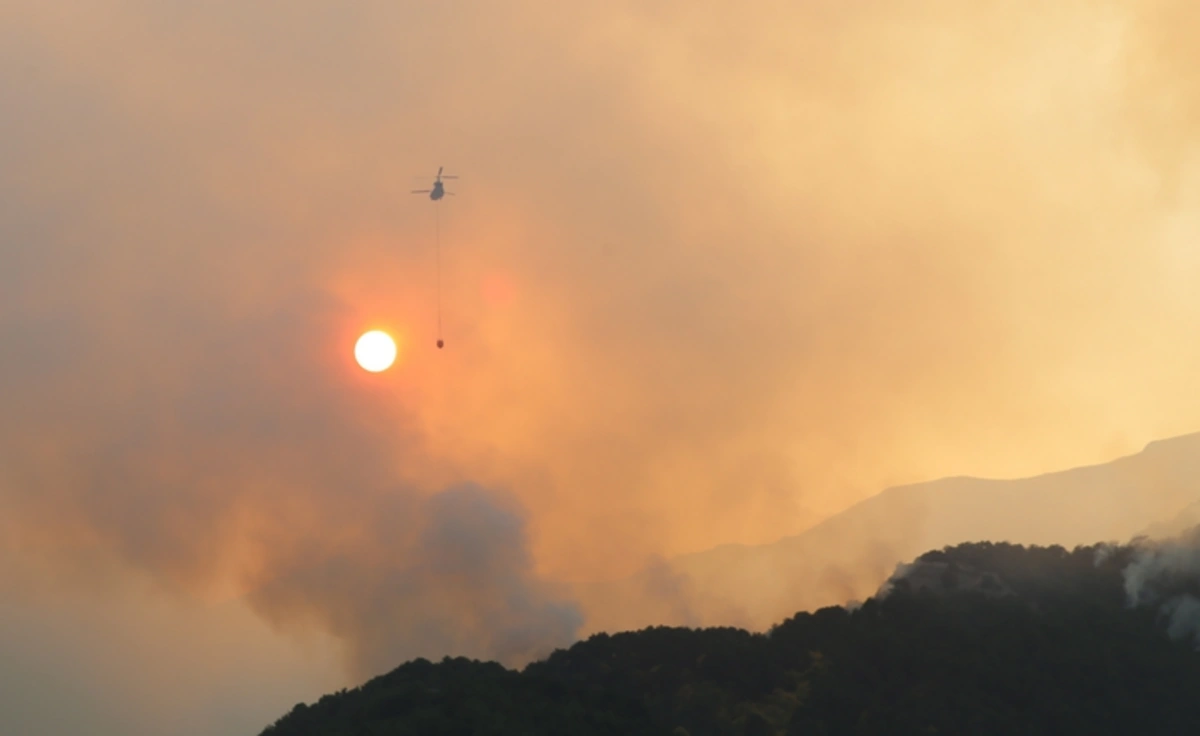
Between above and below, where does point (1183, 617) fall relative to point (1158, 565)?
below

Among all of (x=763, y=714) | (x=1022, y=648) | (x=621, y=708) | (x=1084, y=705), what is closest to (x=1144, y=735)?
(x=1084, y=705)

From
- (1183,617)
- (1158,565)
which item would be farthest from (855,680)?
(1158,565)

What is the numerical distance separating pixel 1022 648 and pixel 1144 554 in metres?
43.4

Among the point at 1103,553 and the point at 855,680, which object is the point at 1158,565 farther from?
the point at 855,680

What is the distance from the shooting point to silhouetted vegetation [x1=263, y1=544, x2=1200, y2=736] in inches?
5340

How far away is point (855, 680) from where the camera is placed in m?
152

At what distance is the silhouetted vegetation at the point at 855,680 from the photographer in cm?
13562

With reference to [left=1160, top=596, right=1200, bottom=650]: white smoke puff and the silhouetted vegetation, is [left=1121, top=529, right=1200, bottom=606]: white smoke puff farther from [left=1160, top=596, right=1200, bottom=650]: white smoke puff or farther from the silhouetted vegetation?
[left=1160, top=596, right=1200, bottom=650]: white smoke puff

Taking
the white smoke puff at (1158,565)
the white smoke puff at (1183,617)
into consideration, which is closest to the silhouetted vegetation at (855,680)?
the white smoke puff at (1183,617)

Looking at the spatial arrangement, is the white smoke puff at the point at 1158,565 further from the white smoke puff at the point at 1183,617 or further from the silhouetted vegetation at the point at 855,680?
the white smoke puff at the point at 1183,617

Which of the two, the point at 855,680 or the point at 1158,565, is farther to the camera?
the point at 1158,565

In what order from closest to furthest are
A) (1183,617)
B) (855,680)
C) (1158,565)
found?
(855,680), (1183,617), (1158,565)

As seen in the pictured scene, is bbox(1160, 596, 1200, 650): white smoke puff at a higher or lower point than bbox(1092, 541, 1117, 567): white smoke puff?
lower

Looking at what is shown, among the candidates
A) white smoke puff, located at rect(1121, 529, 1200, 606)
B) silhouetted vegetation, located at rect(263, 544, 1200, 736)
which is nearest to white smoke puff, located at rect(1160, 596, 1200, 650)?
silhouetted vegetation, located at rect(263, 544, 1200, 736)
